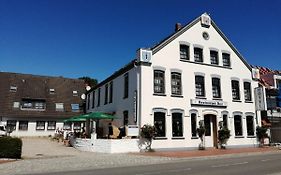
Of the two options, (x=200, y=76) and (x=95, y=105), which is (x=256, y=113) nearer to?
(x=200, y=76)

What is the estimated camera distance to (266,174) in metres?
10.3

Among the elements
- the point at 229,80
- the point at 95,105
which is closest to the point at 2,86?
the point at 95,105

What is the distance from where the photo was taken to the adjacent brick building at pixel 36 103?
129 feet

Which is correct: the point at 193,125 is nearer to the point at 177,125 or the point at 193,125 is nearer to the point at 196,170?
the point at 177,125

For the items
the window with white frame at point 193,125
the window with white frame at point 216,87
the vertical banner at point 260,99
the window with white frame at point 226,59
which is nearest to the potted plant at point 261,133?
the vertical banner at point 260,99

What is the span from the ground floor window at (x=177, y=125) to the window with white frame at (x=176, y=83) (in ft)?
6.18

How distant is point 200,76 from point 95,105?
14.7m

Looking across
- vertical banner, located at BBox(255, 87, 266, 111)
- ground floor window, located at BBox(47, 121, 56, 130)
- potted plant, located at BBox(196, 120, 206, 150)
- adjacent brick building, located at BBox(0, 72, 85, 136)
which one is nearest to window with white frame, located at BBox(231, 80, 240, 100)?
vertical banner, located at BBox(255, 87, 266, 111)

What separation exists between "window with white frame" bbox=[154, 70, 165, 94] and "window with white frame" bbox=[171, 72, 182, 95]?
0.95 m

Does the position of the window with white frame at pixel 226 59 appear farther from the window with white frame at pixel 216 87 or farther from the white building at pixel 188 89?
the window with white frame at pixel 216 87

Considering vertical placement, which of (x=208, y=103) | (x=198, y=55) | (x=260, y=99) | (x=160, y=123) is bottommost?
(x=160, y=123)

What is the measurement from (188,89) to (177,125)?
127 inches

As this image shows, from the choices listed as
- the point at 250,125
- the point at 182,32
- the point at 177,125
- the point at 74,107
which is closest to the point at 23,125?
the point at 74,107

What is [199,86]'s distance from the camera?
972 inches
